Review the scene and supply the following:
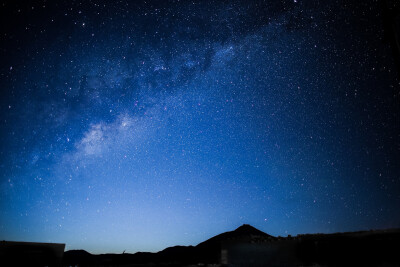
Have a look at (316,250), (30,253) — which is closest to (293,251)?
(316,250)

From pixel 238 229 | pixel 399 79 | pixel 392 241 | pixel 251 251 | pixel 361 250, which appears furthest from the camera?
pixel 238 229

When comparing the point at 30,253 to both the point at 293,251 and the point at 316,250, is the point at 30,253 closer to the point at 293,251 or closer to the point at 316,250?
the point at 293,251

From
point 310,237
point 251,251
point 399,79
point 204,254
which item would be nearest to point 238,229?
point 204,254

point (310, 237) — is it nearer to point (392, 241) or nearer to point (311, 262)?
point (311, 262)

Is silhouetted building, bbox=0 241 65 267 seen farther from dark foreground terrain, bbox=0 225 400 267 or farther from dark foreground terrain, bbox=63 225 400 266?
dark foreground terrain, bbox=63 225 400 266

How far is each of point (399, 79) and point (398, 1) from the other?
2200 millimetres

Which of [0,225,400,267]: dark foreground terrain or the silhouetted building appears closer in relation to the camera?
[0,225,400,267]: dark foreground terrain

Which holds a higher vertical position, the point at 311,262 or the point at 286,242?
the point at 286,242

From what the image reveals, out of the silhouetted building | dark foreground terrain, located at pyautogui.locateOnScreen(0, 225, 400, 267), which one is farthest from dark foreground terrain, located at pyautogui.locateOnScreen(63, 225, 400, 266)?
the silhouetted building

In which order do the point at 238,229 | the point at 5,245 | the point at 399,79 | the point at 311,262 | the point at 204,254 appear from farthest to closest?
the point at 238,229 → the point at 204,254 → the point at 5,245 → the point at 311,262 → the point at 399,79

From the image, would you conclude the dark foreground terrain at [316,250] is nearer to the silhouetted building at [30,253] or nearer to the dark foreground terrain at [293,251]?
the dark foreground terrain at [293,251]

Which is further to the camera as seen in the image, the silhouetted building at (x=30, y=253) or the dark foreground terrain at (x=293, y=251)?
the silhouetted building at (x=30, y=253)

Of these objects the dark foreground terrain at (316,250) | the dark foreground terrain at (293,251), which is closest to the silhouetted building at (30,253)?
the dark foreground terrain at (293,251)

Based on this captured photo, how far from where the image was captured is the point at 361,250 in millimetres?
7750
